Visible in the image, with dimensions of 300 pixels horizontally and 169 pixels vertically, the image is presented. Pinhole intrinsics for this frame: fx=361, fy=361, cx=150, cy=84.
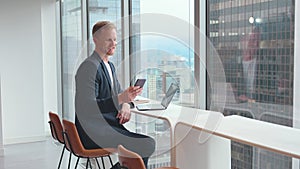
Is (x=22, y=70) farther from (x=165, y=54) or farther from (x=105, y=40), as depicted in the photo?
(x=165, y=54)

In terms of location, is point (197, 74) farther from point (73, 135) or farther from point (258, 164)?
point (73, 135)

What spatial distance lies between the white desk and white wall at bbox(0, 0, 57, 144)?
3347mm

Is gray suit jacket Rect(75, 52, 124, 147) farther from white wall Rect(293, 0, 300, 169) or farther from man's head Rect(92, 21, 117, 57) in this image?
white wall Rect(293, 0, 300, 169)

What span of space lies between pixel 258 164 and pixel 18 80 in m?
4.28

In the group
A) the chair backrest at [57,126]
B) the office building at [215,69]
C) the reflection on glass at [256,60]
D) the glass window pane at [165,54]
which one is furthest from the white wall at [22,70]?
the reflection on glass at [256,60]

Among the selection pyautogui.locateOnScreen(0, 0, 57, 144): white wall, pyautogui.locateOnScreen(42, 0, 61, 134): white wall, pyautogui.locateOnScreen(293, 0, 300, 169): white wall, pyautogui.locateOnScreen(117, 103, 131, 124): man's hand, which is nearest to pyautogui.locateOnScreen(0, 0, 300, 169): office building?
pyautogui.locateOnScreen(293, 0, 300, 169): white wall

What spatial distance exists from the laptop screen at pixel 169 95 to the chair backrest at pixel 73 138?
0.75m

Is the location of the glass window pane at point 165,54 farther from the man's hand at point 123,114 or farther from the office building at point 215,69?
the man's hand at point 123,114

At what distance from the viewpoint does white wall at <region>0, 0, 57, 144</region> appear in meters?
5.46

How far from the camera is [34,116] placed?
5730 mm

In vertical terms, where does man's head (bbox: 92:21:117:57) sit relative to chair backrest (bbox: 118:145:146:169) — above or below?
above

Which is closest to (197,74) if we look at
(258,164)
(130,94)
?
(130,94)

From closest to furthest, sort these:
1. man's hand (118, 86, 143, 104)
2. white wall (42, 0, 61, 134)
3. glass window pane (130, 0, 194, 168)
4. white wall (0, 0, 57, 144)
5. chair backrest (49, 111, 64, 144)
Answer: man's hand (118, 86, 143, 104), glass window pane (130, 0, 194, 168), chair backrest (49, 111, 64, 144), white wall (0, 0, 57, 144), white wall (42, 0, 61, 134)

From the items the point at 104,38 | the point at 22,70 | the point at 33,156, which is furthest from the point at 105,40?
the point at 22,70
